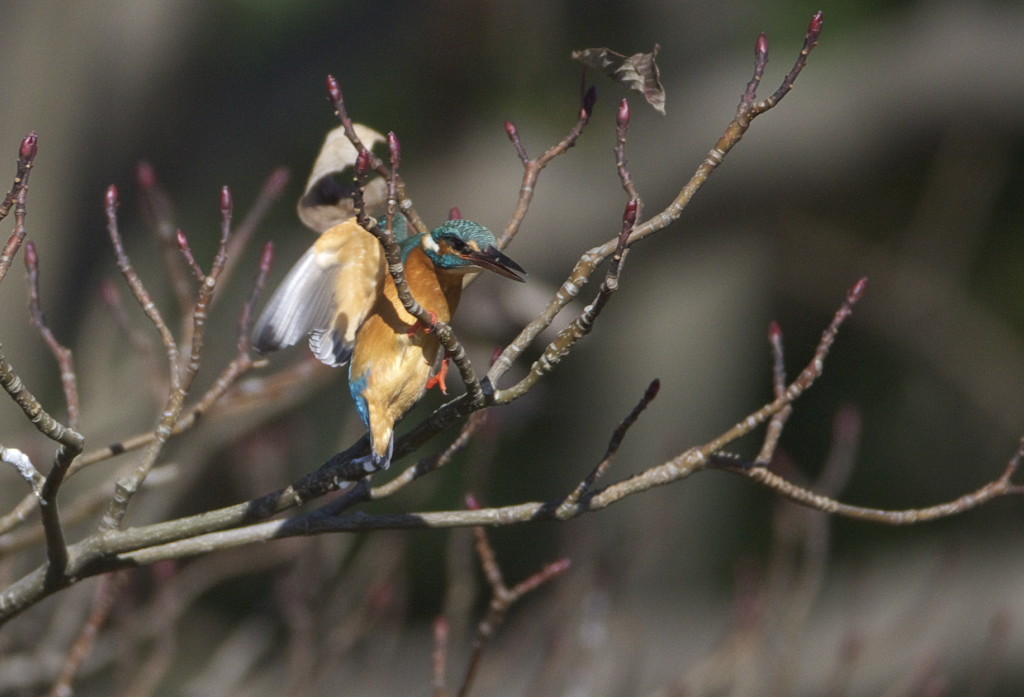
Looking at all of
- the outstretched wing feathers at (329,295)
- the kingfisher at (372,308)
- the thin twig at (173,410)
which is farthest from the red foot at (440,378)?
the thin twig at (173,410)

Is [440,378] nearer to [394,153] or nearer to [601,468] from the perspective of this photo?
[601,468]

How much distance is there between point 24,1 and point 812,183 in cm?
302

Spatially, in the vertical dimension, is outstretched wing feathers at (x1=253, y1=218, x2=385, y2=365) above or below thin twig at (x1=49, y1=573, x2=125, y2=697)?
above

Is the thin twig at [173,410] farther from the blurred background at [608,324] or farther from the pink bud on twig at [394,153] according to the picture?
the blurred background at [608,324]

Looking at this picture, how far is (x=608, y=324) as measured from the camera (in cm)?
667

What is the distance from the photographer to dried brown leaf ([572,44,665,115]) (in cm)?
139

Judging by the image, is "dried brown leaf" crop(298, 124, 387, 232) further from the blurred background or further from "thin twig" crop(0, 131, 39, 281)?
the blurred background

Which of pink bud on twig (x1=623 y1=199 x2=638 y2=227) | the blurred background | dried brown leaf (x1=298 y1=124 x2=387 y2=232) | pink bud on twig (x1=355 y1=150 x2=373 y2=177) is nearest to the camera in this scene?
pink bud on twig (x1=355 y1=150 x2=373 y2=177)

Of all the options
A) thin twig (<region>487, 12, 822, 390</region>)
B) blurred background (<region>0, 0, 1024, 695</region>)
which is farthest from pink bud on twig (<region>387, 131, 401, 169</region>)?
blurred background (<region>0, 0, 1024, 695</region>)

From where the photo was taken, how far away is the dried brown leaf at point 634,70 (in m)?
1.39

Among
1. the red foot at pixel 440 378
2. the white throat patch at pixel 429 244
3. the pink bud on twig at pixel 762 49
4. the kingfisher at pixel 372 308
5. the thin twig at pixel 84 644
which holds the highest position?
the pink bud on twig at pixel 762 49

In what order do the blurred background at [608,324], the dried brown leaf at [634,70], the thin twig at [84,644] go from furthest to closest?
the blurred background at [608,324] < the thin twig at [84,644] < the dried brown leaf at [634,70]

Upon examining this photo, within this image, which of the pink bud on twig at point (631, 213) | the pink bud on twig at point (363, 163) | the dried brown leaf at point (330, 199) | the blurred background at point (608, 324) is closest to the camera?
the pink bud on twig at point (363, 163)

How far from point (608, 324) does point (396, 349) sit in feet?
16.7
